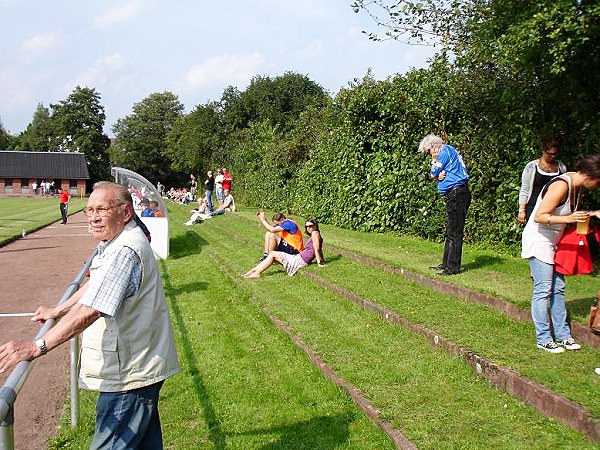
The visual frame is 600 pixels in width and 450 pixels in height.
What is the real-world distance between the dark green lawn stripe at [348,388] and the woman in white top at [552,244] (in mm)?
1765

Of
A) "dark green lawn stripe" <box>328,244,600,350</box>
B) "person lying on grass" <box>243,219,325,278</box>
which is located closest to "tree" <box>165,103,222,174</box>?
"person lying on grass" <box>243,219,325,278</box>

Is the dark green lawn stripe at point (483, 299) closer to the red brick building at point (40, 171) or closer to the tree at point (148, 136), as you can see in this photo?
the tree at point (148, 136)

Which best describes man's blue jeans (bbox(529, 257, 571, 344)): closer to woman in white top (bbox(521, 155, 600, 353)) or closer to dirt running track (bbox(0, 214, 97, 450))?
woman in white top (bbox(521, 155, 600, 353))

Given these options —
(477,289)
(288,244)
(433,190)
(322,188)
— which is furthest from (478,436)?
(322,188)

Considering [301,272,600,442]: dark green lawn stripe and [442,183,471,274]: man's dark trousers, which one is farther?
[442,183,471,274]: man's dark trousers

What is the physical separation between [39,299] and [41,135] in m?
99.9

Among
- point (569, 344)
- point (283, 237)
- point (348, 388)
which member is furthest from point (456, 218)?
point (283, 237)

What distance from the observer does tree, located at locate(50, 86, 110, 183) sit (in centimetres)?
8712

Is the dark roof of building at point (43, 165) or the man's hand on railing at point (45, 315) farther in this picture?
the dark roof of building at point (43, 165)

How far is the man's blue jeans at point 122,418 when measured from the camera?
3189mm

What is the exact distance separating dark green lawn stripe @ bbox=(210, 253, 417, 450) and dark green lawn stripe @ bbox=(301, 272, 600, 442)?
106cm

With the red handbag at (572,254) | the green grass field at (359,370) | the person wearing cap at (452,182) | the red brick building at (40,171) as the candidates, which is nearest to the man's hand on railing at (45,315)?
the green grass field at (359,370)

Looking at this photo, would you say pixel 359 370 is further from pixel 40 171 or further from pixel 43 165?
pixel 43 165

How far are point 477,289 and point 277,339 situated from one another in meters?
2.50
